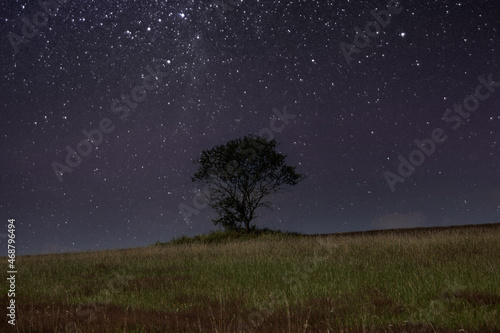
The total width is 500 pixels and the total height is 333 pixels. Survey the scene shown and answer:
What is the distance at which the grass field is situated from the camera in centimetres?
579

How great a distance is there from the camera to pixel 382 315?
598 centimetres

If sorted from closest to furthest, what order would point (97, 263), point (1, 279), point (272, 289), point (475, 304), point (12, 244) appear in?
point (475, 304) < point (12, 244) < point (272, 289) < point (1, 279) < point (97, 263)

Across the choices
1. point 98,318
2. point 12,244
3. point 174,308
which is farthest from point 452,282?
point 12,244

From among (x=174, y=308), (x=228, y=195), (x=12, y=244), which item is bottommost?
(x=174, y=308)

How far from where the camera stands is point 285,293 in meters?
8.42

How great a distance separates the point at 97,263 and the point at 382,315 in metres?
13.6

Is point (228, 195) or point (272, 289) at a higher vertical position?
point (228, 195)

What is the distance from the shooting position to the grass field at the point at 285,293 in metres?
5.79

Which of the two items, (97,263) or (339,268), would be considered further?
(97,263)

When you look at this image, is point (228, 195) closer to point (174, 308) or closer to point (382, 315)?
point (174, 308)

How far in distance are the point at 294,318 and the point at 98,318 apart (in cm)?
319

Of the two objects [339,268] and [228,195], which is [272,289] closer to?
[339,268]

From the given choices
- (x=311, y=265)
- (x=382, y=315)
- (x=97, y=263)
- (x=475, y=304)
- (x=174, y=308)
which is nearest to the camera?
(x=382, y=315)

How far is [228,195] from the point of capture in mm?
32562
